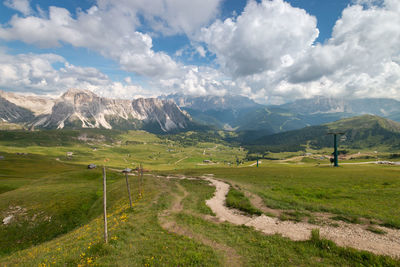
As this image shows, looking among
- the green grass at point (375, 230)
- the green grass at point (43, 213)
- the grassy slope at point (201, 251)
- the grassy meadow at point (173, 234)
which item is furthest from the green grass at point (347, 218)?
the green grass at point (43, 213)

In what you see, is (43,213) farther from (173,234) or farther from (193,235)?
(193,235)

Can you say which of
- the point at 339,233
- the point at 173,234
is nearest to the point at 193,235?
the point at 173,234

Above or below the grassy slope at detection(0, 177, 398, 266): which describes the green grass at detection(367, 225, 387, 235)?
above

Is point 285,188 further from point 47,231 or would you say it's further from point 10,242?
point 10,242

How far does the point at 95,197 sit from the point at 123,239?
130ft

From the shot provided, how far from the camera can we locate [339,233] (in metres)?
18.6

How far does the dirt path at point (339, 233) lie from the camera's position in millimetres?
15438

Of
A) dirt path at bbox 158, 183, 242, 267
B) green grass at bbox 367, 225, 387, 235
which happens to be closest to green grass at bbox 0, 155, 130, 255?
dirt path at bbox 158, 183, 242, 267

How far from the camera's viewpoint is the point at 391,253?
557 inches

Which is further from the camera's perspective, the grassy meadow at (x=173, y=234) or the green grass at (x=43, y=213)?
the green grass at (x=43, y=213)

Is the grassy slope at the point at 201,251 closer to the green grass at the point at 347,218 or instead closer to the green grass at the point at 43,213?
the green grass at the point at 347,218

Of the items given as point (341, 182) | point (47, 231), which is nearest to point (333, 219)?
point (341, 182)

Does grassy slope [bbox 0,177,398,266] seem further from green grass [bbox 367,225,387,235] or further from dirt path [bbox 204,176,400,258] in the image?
green grass [bbox 367,225,387,235]

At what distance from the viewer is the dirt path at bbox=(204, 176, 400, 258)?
15438mm
